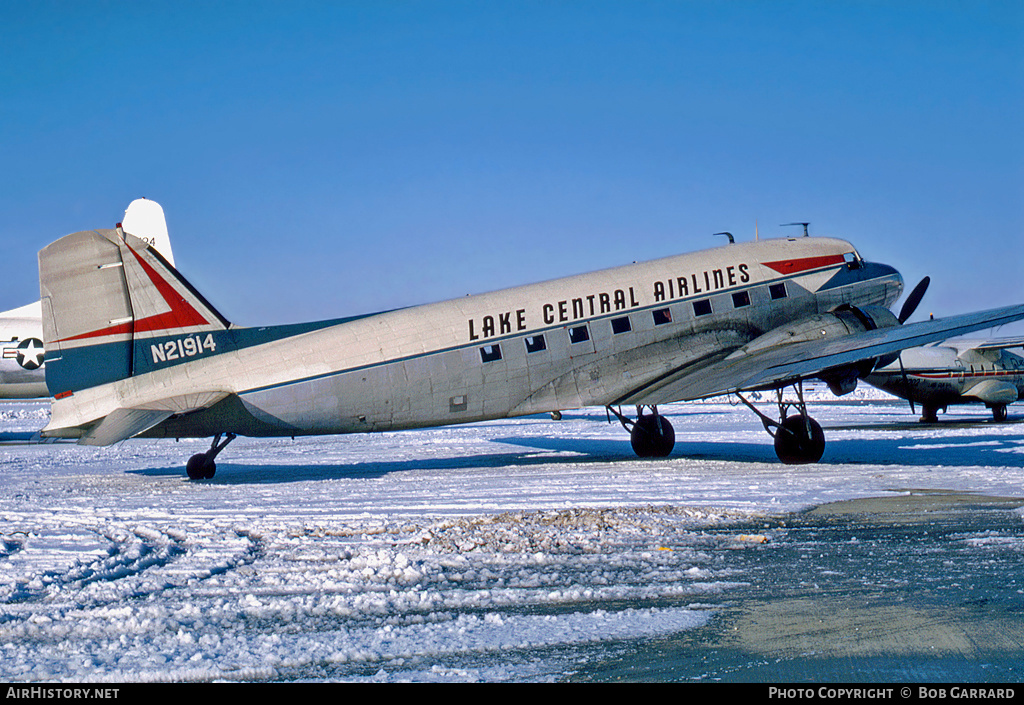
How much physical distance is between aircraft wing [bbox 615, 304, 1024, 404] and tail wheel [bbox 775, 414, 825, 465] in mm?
1011

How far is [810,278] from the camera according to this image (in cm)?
1880

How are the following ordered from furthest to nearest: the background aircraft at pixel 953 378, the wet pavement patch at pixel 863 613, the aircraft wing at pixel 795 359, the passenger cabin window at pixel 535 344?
the background aircraft at pixel 953 378
the passenger cabin window at pixel 535 344
the aircraft wing at pixel 795 359
the wet pavement patch at pixel 863 613

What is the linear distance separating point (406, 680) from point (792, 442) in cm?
1313

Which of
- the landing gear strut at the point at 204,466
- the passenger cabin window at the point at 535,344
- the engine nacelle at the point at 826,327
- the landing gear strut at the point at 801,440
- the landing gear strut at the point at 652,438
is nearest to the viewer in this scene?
the landing gear strut at the point at 204,466

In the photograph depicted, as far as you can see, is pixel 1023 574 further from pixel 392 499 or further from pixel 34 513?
pixel 34 513

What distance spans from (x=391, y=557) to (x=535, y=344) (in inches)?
352

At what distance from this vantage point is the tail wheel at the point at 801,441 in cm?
1611

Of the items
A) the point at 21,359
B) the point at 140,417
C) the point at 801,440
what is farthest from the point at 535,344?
the point at 21,359

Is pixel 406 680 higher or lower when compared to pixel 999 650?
higher

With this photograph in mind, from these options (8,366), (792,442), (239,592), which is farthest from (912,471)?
(8,366)

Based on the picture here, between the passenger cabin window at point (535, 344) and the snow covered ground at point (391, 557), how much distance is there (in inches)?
96.4

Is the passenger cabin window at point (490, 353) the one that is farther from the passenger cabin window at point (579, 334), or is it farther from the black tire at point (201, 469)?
the black tire at point (201, 469)

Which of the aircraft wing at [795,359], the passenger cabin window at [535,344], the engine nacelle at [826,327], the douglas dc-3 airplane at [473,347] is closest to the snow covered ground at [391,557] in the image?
the douglas dc-3 airplane at [473,347]

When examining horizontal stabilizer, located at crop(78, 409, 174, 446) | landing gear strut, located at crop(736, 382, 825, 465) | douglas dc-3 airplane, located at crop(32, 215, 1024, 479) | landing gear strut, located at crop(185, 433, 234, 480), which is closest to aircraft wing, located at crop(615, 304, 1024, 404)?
douglas dc-3 airplane, located at crop(32, 215, 1024, 479)
